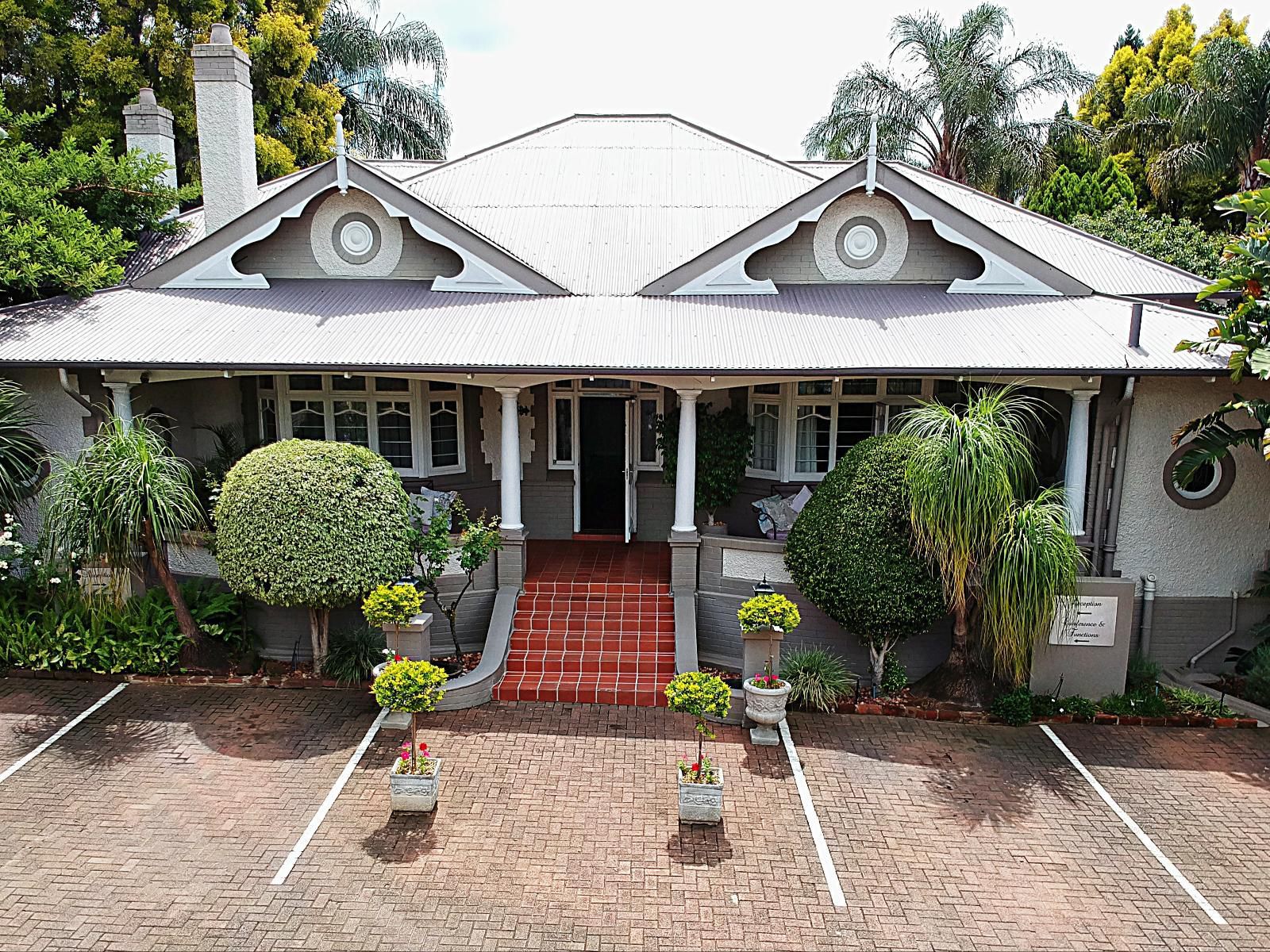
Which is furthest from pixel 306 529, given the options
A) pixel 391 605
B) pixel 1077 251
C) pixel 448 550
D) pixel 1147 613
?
pixel 1077 251

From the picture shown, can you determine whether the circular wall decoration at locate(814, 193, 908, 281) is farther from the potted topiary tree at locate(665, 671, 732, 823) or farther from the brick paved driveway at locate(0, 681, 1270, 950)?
the potted topiary tree at locate(665, 671, 732, 823)

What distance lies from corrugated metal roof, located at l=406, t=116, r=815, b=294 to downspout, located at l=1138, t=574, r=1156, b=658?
783 cm

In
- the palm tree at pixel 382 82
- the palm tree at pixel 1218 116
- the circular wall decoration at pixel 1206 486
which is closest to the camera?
the circular wall decoration at pixel 1206 486

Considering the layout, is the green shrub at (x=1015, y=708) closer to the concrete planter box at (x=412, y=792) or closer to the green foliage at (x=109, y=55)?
the concrete planter box at (x=412, y=792)

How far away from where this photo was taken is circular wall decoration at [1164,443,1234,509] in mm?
10977

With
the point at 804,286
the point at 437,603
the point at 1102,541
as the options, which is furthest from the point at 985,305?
the point at 437,603

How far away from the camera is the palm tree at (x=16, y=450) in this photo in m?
11.0

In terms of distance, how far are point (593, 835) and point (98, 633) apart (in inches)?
269

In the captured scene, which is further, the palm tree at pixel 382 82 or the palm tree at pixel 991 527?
Answer: the palm tree at pixel 382 82

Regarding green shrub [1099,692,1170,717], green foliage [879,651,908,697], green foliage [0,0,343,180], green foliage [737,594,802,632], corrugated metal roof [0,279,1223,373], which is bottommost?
green shrub [1099,692,1170,717]

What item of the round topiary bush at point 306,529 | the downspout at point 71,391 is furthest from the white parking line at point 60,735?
the downspout at point 71,391

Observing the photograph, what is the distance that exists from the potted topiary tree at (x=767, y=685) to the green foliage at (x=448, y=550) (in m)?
3.35

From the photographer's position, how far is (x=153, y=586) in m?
11.4

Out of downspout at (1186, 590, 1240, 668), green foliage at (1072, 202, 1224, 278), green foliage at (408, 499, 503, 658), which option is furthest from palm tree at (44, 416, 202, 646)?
green foliage at (1072, 202, 1224, 278)
